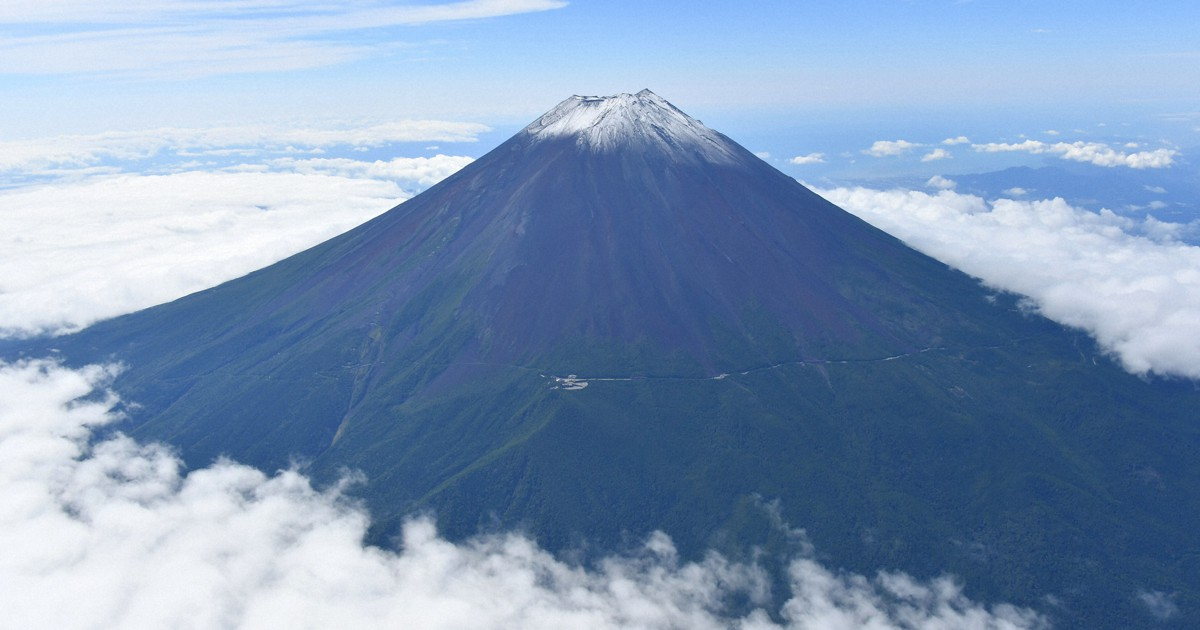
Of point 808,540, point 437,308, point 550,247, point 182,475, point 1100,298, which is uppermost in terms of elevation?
point 1100,298

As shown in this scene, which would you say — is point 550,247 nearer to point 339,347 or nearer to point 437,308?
point 437,308

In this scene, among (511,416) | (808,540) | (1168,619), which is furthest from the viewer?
(511,416)

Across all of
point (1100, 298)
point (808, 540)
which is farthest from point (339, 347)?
point (1100, 298)

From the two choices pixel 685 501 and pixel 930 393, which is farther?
pixel 930 393

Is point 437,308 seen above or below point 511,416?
above

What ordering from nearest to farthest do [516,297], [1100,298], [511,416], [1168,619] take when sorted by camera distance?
[1168,619]
[511,416]
[516,297]
[1100,298]

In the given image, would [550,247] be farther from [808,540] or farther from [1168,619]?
[1168,619]

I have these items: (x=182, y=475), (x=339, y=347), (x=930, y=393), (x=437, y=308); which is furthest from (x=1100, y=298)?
(x=182, y=475)
